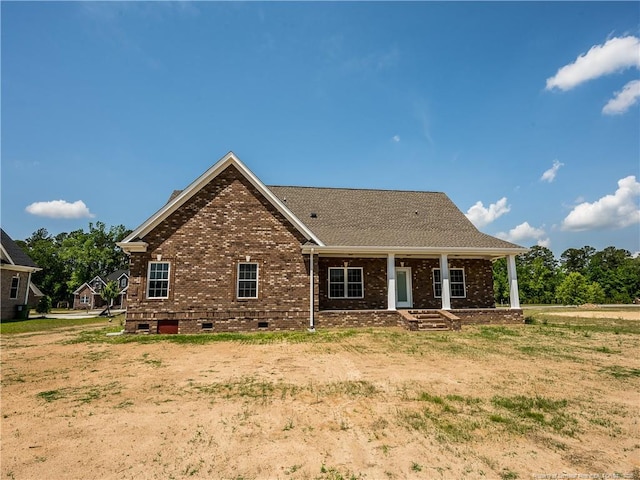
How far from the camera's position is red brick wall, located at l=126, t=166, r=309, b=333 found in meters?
14.9

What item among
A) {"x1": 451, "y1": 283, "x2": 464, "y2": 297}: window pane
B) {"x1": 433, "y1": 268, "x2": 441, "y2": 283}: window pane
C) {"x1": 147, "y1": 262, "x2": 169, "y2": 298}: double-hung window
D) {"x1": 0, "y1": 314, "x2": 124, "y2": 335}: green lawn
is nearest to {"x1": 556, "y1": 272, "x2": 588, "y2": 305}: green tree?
{"x1": 451, "y1": 283, "x2": 464, "y2": 297}: window pane

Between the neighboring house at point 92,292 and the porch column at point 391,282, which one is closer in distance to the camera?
the porch column at point 391,282

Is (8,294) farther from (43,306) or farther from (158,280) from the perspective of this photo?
(158,280)

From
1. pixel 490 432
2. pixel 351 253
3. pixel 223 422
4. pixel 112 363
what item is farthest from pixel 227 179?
pixel 490 432

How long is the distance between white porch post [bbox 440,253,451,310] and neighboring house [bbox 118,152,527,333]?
A: 2.0 inches

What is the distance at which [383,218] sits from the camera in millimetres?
20344

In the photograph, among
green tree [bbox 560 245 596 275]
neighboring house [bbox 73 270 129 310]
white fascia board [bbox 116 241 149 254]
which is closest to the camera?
white fascia board [bbox 116 241 149 254]

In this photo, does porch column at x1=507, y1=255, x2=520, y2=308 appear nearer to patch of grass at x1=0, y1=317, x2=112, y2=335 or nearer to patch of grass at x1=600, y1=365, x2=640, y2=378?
patch of grass at x1=600, y1=365, x2=640, y2=378

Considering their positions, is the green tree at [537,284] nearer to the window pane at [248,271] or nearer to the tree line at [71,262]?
the window pane at [248,271]

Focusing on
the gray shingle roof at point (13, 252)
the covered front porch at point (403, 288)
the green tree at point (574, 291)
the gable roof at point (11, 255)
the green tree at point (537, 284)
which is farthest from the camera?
the green tree at point (537, 284)

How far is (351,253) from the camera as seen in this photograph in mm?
17516

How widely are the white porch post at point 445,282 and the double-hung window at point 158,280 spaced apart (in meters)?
12.7

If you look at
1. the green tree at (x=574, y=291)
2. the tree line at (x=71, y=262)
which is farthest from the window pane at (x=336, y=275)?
the tree line at (x=71, y=262)

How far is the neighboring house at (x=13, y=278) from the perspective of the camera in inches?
928
